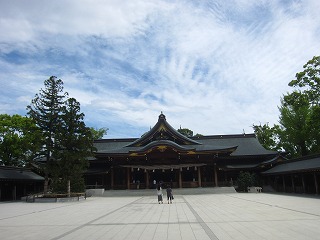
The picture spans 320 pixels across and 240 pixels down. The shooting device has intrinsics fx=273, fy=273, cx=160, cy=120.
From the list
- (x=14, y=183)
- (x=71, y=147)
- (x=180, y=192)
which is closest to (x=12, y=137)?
(x=14, y=183)

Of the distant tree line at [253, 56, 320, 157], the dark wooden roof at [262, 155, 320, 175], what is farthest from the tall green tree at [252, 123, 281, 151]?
the dark wooden roof at [262, 155, 320, 175]

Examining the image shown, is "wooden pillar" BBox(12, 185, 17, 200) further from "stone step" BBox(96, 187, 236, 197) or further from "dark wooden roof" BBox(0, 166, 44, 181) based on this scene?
"stone step" BBox(96, 187, 236, 197)

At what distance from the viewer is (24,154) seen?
40.1 m

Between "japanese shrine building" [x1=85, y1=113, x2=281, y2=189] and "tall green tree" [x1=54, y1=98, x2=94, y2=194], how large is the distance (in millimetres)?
8241

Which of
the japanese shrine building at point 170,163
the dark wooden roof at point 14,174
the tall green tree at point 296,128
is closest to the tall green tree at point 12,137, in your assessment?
the dark wooden roof at point 14,174

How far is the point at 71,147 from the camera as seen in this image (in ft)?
85.6

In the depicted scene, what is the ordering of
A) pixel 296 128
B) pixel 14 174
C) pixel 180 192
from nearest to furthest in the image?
pixel 14 174, pixel 180 192, pixel 296 128

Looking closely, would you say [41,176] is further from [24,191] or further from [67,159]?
[67,159]

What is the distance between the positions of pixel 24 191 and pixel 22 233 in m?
25.4

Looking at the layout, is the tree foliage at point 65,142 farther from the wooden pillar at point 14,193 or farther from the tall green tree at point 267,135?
the tall green tree at point 267,135

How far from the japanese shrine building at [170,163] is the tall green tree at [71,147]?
8.24 metres

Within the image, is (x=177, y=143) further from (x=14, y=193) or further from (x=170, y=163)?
(x=14, y=193)

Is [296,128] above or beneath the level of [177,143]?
above

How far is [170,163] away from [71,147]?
45.4 feet
